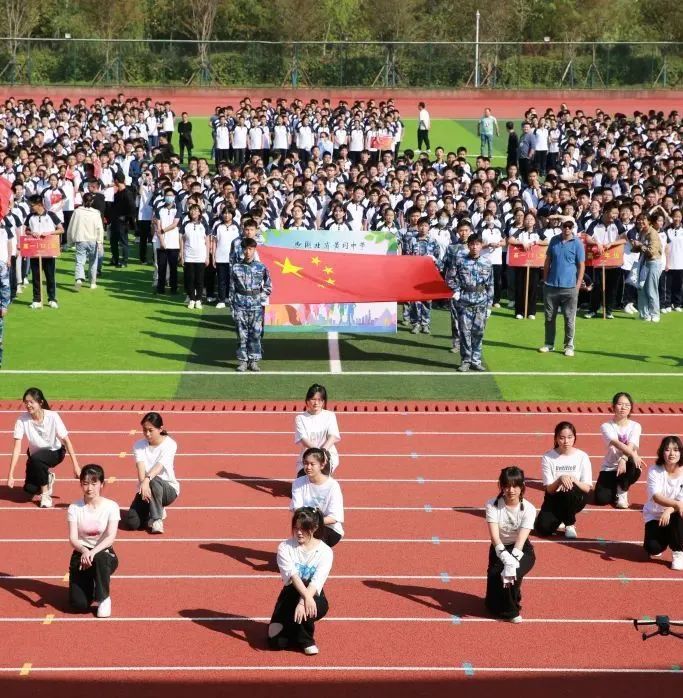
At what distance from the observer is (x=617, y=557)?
1241 cm

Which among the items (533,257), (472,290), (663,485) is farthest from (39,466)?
(533,257)

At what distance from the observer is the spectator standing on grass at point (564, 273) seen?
1977 centimetres

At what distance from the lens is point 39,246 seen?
22.5 meters

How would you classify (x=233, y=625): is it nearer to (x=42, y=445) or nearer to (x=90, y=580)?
(x=90, y=580)

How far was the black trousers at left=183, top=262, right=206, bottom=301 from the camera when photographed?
23.1 meters

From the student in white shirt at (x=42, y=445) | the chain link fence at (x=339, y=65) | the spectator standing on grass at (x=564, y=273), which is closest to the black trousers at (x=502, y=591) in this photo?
the student in white shirt at (x=42, y=445)

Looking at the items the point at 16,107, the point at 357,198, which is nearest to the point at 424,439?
the point at 357,198

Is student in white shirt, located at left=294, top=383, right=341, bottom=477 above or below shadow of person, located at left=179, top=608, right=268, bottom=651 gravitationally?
above

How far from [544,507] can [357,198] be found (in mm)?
11950

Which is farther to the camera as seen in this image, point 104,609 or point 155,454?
point 155,454

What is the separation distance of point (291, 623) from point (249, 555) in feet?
6.94

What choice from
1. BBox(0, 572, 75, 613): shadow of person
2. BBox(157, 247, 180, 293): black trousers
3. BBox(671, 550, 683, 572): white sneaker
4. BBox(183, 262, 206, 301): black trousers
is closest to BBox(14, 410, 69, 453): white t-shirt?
BBox(0, 572, 75, 613): shadow of person

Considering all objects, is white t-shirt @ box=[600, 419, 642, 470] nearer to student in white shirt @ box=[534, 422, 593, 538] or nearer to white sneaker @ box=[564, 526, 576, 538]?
student in white shirt @ box=[534, 422, 593, 538]

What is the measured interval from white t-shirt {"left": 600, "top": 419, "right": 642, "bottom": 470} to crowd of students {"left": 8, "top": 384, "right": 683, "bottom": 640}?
1cm
